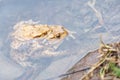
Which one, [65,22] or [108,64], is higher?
[65,22]

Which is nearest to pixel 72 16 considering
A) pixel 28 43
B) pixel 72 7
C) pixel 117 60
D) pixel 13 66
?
pixel 72 7

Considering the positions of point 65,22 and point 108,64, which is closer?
point 108,64

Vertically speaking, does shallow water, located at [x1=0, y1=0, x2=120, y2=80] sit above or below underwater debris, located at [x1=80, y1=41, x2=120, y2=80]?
above

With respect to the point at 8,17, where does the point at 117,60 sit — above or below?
below

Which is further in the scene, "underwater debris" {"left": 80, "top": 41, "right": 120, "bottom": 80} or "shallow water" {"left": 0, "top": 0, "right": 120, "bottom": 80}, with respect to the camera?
"shallow water" {"left": 0, "top": 0, "right": 120, "bottom": 80}

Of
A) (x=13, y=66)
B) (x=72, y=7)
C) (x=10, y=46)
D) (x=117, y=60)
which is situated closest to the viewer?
(x=117, y=60)

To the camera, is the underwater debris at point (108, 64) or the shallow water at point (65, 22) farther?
the shallow water at point (65, 22)

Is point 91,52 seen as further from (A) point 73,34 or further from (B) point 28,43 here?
(B) point 28,43

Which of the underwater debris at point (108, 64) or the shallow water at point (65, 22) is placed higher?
the shallow water at point (65, 22)
